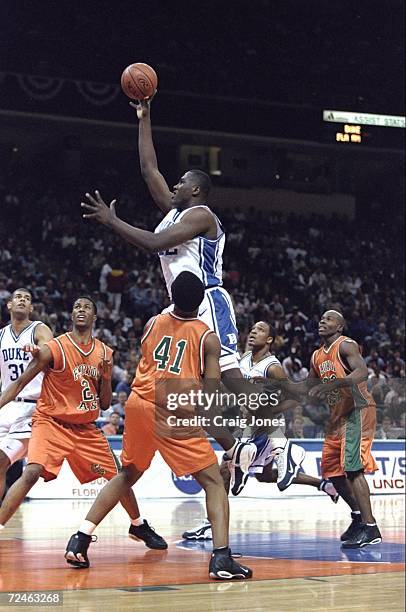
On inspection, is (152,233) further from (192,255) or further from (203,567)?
(203,567)

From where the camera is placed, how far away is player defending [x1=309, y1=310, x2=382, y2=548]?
800 centimetres

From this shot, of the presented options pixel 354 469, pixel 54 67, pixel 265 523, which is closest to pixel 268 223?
pixel 54 67

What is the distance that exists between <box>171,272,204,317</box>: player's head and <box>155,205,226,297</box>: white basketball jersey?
45cm

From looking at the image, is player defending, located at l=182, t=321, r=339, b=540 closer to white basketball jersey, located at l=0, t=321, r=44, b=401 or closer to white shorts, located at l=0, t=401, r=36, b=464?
white shorts, located at l=0, t=401, r=36, b=464

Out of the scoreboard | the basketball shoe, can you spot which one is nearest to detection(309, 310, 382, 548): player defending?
the basketball shoe

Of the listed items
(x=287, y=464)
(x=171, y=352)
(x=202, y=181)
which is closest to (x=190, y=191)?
(x=202, y=181)

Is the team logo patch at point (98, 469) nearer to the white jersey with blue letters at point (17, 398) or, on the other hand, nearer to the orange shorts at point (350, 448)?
the white jersey with blue letters at point (17, 398)

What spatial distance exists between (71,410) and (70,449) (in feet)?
0.83

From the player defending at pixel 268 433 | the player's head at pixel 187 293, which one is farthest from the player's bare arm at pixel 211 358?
the player defending at pixel 268 433

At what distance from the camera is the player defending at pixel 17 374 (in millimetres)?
7824

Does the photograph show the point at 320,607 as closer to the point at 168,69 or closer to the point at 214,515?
the point at 214,515

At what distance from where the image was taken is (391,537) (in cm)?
875

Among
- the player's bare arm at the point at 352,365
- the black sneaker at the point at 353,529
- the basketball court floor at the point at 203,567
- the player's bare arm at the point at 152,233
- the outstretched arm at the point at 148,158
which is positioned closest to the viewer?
the basketball court floor at the point at 203,567

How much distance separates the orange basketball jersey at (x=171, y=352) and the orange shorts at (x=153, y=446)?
9 cm
